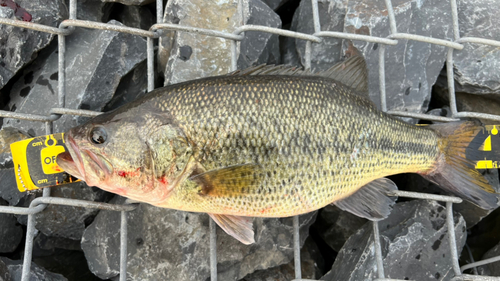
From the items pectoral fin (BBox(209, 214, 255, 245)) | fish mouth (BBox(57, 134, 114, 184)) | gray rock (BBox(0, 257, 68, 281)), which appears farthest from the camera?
gray rock (BBox(0, 257, 68, 281))

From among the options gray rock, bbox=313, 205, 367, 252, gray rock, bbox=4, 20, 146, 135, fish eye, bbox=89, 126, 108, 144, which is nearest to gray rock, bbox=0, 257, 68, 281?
gray rock, bbox=4, 20, 146, 135

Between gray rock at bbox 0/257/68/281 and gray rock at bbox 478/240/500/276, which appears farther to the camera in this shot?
gray rock at bbox 478/240/500/276

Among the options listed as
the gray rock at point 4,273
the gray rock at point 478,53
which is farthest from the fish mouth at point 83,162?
the gray rock at point 478,53

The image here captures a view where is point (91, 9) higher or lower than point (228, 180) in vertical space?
higher

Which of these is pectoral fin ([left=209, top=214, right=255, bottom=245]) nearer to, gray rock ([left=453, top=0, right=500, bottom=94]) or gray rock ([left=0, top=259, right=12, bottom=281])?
gray rock ([left=0, top=259, right=12, bottom=281])

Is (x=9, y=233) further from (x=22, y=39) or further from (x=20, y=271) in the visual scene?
(x=22, y=39)

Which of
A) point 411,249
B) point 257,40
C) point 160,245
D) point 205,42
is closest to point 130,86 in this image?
point 205,42
